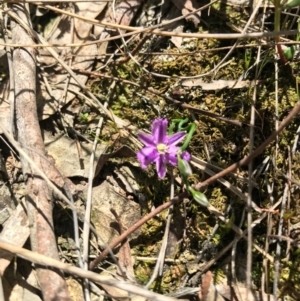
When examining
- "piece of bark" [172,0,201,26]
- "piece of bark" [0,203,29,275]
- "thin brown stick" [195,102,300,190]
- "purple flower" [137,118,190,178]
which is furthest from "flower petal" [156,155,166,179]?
"piece of bark" [172,0,201,26]

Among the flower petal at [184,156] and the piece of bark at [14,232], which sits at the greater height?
the flower petal at [184,156]

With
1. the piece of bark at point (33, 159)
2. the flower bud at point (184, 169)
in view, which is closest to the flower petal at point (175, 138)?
the flower bud at point (184, 169)

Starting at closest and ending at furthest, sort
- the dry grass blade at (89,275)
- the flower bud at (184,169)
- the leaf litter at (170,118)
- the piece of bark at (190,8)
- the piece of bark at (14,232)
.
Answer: the dry grass blade at (89,275), the flower bud at (184,169), the piece of bark at (14,232), the leaf litter at (170,118), the piece of bark at (190,8)

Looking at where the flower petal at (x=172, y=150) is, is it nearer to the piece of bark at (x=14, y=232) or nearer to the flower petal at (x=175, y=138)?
the flower petal at (x=175, y=138)

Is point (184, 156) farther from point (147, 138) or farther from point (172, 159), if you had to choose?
point (147, 138)

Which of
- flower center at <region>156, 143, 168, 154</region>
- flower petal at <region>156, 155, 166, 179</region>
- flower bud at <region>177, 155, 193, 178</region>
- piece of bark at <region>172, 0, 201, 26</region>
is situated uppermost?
piece of bark at <region>172, 0, 201, 26</region>

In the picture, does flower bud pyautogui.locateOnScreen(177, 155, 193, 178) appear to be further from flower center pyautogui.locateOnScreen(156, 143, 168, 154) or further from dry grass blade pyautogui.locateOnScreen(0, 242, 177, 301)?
dry grass blade pyautogui.locateOnScreen(0, 242, 177, 301)

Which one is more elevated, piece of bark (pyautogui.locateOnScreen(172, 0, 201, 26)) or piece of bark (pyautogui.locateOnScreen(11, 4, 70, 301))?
piece of bark (pyautogui.locateOnScreen(172, 0, 201, 26))

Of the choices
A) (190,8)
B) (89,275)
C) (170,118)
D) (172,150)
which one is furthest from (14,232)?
(190,8)
